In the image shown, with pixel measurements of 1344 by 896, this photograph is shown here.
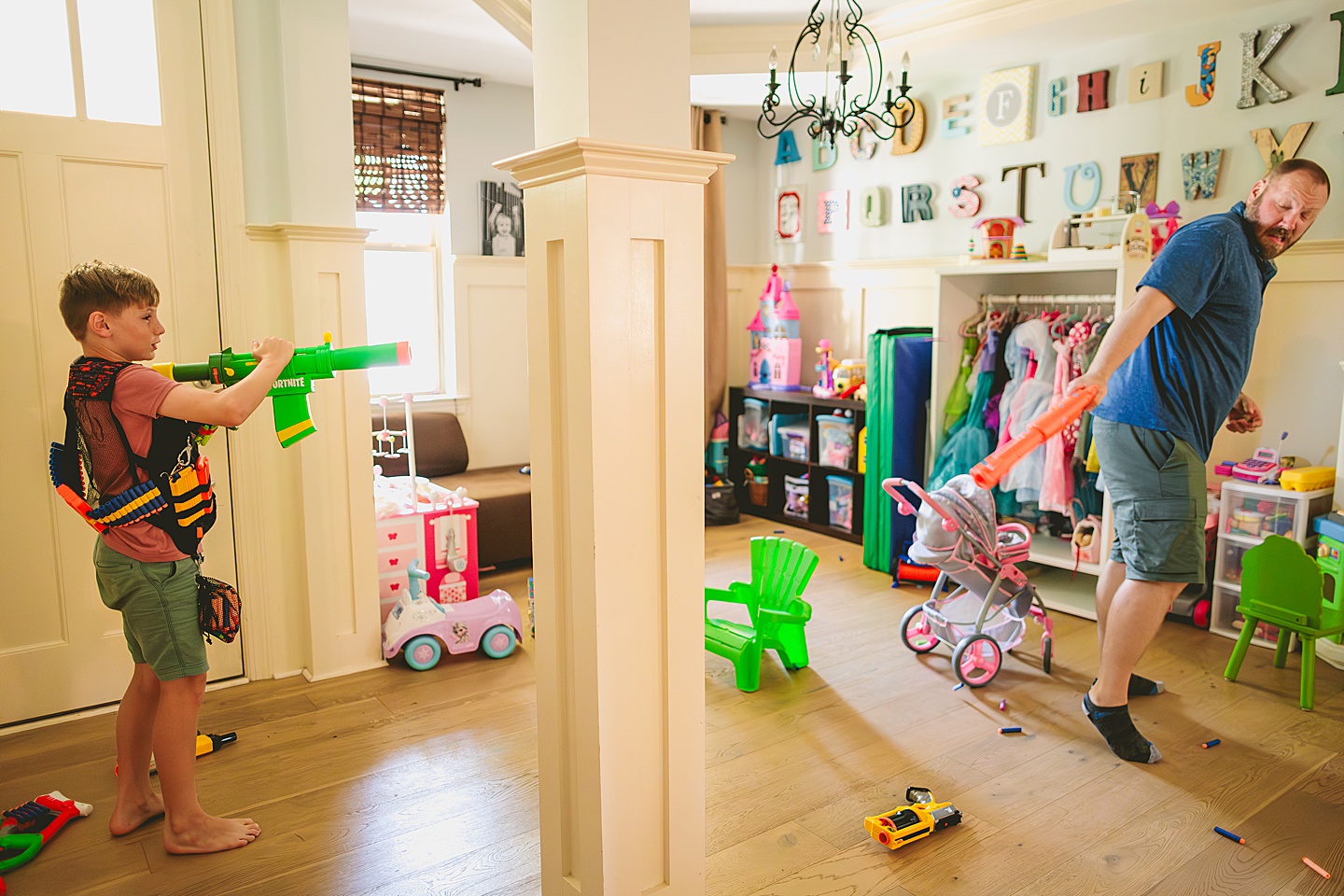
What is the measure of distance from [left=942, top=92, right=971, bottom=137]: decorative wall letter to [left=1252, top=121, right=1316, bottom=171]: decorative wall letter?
1.38 metres

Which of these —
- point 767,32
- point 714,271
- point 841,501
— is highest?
point 767,32

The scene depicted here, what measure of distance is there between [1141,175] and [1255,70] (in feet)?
1.76

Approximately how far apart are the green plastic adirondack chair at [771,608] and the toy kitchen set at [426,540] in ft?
3.37

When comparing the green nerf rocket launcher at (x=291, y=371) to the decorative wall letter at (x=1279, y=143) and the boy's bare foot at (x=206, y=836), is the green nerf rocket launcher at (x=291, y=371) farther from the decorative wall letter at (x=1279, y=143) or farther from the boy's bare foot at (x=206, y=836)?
the decorative wall letter at (x=1279, y=143)

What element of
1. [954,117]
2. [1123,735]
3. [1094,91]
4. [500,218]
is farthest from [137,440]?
[954,117]

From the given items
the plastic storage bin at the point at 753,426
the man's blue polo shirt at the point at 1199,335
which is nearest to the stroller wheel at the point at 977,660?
the man's blue polo shirt at the point at 1199,335

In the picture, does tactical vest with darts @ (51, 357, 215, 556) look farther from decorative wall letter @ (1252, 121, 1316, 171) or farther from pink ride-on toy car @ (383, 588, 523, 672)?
decorative wall letter @ (1252, 121, 1316, 171)

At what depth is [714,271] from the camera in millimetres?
5574

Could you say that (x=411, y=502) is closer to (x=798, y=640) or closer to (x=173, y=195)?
(x=173, y=195)

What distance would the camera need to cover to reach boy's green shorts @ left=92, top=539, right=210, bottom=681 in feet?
6.45

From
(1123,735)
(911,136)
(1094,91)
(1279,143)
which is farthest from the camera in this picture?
(911,136)

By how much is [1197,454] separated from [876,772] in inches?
47.3

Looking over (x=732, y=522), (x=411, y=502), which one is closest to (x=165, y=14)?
(x=411, y=502)

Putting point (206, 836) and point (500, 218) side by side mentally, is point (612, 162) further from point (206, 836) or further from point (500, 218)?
point (500, 218)
